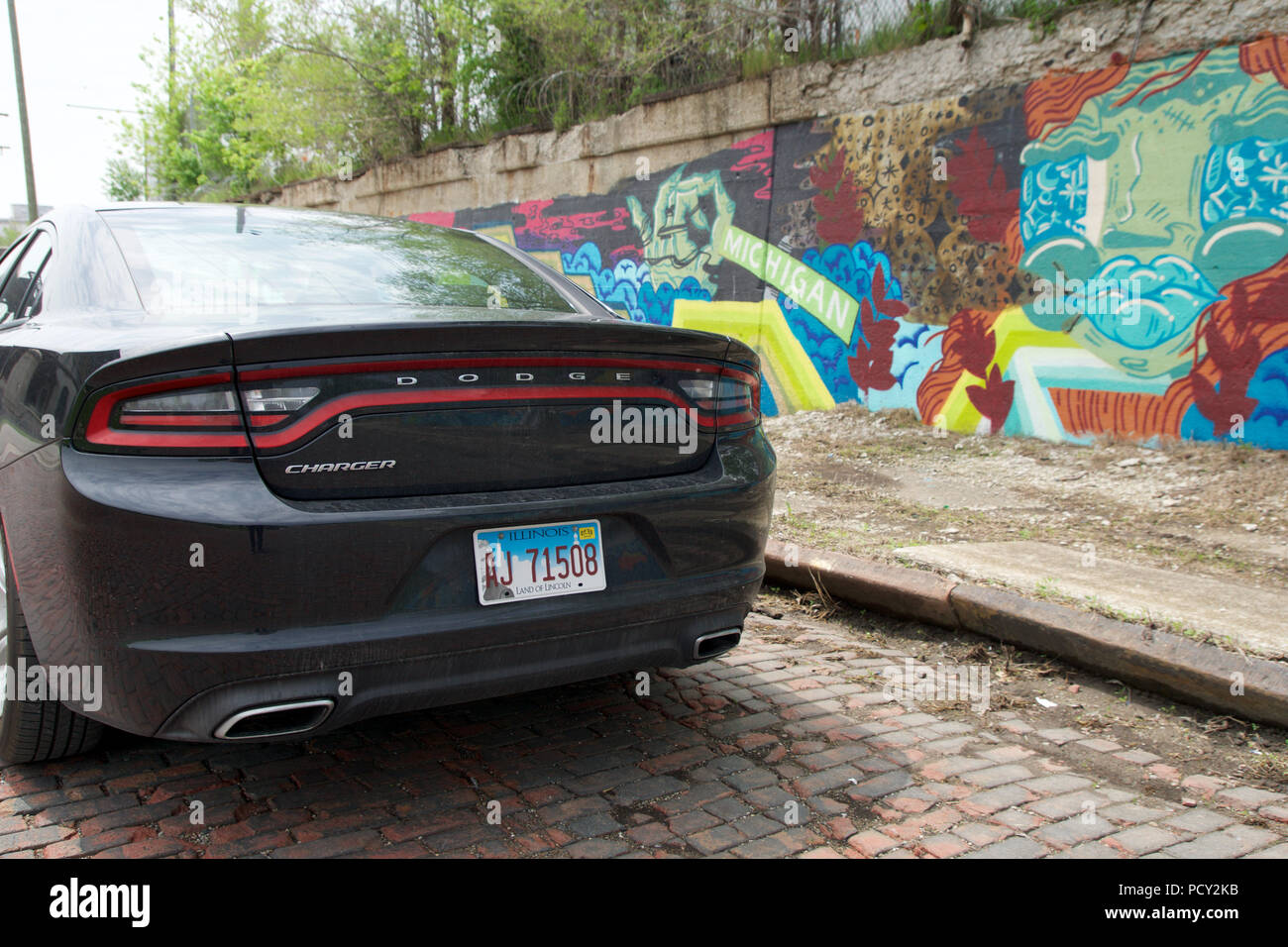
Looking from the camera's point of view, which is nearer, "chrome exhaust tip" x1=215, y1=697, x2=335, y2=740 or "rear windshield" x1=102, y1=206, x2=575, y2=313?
"chrome exhaust tip" x1=215, y1=697, x2=335, y2=740

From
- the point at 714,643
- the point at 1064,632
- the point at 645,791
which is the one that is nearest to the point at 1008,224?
the point at 1064,632

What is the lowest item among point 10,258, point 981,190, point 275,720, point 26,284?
point 275,720

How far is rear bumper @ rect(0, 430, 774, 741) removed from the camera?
6.86ft

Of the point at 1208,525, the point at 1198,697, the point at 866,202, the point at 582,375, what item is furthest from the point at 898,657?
the point at 866,202

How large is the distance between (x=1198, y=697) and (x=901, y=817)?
1.38 m

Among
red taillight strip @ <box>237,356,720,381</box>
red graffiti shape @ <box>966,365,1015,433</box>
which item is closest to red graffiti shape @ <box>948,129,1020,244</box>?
red graffiti shape @ <box>966,365,1015,433</box>

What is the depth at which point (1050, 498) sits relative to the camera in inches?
236

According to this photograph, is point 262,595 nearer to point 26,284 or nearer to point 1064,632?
point 26,284

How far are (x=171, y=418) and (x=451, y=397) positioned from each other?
2.04 feet

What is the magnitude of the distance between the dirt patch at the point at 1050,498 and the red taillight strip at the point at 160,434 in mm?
3279

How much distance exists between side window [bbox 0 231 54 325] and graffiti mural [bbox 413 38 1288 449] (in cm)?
638

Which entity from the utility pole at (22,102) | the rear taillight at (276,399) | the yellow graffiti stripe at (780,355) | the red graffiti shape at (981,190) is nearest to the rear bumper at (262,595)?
the rear taillight at (276,399)

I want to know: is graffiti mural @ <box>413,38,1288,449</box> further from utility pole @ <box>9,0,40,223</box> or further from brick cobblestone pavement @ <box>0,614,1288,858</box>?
utility pole @ <box>9,0,40,223</box>

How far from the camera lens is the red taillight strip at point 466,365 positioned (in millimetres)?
2170
